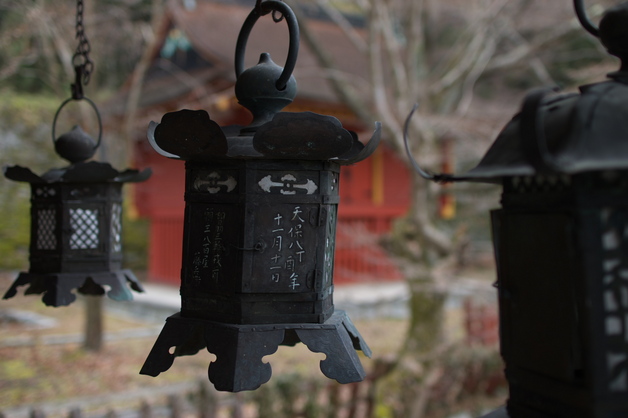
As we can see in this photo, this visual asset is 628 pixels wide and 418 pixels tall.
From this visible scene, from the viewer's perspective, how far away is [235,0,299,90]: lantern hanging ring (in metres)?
1.49

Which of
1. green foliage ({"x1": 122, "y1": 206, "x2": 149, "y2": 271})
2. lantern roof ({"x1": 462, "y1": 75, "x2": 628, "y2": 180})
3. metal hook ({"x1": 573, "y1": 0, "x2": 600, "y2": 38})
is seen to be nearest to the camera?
lantern roof ({"x1": 462, "y1": 75, "x2": 628, "y2": 180})

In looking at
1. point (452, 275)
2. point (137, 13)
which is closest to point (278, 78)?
point (452, 275)

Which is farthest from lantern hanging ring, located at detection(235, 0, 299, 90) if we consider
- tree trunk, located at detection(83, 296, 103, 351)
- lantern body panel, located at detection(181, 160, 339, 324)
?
tree trunk, located at detection(83, 296, 103, 351)

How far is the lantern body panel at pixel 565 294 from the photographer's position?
0.95 meters

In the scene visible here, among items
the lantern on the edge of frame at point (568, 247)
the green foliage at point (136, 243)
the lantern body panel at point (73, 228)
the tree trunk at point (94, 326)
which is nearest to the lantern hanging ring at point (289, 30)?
the lantern on the edge of frame at point (568, 247)

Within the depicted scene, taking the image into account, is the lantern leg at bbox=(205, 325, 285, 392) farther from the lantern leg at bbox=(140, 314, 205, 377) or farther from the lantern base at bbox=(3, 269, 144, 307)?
the lantern base at bbox=(3, 269, 144, 307)

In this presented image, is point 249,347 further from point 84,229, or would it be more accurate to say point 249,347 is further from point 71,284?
point 84,229

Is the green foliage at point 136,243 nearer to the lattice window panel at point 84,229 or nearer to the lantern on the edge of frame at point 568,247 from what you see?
the lattice window panel at point 84,229

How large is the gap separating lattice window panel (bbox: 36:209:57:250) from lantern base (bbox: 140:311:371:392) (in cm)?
97

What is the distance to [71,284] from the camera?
222 cm

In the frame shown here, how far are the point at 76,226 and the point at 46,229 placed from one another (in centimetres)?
14

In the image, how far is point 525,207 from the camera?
1116 mm

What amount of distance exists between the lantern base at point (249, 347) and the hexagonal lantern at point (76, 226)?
76cm

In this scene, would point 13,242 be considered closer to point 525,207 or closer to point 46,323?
point 46,323
